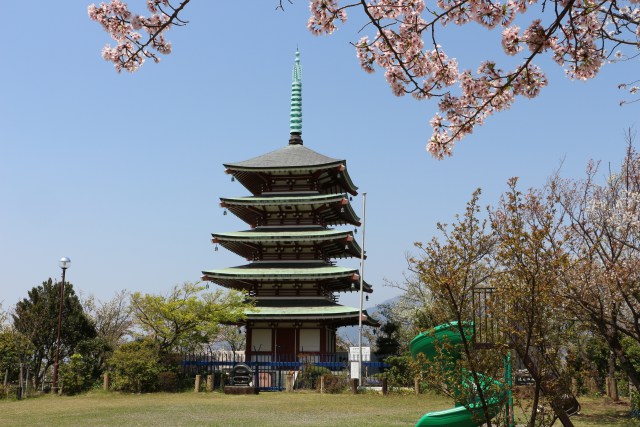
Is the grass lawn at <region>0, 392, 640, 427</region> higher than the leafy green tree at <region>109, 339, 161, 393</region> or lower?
lower

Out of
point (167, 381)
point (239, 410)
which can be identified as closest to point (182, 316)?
point (167, 381)

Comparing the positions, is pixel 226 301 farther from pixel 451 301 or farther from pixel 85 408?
pixel 451 301

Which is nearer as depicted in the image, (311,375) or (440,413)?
(440,413)

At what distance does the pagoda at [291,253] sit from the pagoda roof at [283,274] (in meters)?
0.05

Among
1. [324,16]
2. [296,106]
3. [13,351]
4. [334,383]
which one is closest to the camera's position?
[324,16]

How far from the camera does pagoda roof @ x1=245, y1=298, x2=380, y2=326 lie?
1361 inches

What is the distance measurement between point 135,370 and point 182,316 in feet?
10.6

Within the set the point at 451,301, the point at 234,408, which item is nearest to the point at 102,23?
the point at 451,301

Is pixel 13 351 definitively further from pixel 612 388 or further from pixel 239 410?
pixel 612 388

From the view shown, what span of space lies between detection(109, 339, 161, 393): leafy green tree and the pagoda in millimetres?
6275

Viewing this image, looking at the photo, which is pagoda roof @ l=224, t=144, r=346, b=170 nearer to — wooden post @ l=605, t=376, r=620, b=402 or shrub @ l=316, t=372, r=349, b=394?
shrub @ l=316, t=372, r=349, b=394

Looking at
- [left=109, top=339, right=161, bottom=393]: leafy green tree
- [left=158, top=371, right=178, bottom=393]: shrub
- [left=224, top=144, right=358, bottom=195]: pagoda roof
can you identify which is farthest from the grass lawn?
[left=224, top=144, right=358, bottom=195]: pagoda roof

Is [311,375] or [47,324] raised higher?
[47,324]

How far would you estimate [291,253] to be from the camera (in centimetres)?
3800
